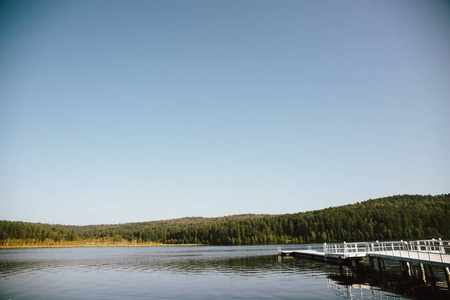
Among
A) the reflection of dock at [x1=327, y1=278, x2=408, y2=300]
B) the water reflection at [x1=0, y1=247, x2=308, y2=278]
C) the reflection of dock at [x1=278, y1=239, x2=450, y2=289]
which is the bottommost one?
the water reflection at [x1=0, y1=247, x2=308, y2=278]

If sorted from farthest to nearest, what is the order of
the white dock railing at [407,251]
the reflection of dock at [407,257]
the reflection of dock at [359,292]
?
the white dock railing at [407,251] < the reflection of dock at [407,257] < the reflection of dock at [359,292]

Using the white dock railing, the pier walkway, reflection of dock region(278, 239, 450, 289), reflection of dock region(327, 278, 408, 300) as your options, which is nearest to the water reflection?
the pier walkway

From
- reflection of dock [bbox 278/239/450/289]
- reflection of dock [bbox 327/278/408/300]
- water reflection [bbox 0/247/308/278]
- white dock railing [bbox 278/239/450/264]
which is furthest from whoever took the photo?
water reflection [bbox 0/247/308/278]

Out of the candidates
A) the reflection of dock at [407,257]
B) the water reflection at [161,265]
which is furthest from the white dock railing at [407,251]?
the water reflection at [161,265]

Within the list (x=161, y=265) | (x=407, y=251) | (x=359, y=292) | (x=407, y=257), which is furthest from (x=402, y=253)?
(x=161, y=265)

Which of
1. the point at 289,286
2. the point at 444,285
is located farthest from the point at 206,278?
the point at 444,285

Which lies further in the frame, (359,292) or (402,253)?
(402,253)

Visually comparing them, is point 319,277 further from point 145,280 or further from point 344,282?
point 145,280

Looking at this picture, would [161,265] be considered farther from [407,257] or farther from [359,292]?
[407,257]

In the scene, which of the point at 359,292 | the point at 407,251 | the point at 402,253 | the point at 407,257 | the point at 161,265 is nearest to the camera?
the point at 359,292

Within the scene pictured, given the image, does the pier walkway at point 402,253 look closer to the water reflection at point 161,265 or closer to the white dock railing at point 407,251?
the white dock railing at point 407,251

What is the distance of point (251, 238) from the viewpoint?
187 m

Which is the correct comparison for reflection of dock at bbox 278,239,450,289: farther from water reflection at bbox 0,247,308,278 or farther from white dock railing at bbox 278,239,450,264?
water reflection at bbox 0,247,308,278

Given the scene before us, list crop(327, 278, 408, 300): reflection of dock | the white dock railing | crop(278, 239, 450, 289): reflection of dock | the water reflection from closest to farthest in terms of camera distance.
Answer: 1. crop(327, 278, 408, 300): reflection of dock
2. crop(278, 239, 450, 289): reflection of dock
3. the white dock railing
4. the water reflection
